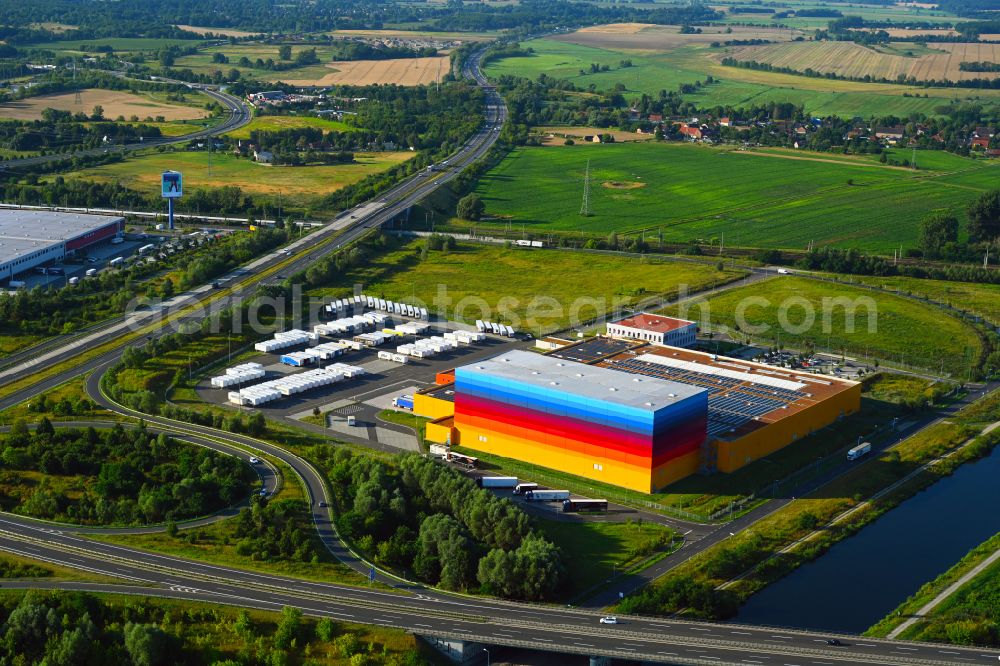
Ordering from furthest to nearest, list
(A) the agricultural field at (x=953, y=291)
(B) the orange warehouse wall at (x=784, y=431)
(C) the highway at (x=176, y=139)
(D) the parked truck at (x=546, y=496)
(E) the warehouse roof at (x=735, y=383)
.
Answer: (C) the highway at (x=176, y=139)
(A) the agricultural field at (x=953, y=291)
(E) the warehouse roof at (x=735, y=383)
(B) the orange warehouse wall at (x=784, y=431)
(D) the parked truck at (x=546, y=496)

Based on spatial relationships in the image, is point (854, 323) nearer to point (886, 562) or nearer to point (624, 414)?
point (624, 414)

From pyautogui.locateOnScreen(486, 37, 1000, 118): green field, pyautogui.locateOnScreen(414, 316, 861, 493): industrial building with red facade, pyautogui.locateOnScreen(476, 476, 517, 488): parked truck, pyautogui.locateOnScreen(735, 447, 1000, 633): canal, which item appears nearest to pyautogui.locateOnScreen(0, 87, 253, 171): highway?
pyautogui.locateOnScreen(486, 37, 1000, 118): green field

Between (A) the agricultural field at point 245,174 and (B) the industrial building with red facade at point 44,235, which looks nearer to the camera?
(B) the industrial building with red facade at point 44,235

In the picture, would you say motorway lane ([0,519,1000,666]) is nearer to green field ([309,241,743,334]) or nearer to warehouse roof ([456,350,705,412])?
warehouse roof ([456,350,705,412])

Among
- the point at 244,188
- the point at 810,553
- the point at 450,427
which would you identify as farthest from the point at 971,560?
the point at 244,188

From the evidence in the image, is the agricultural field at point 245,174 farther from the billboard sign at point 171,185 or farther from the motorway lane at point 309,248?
the motorway lane at point 309,248

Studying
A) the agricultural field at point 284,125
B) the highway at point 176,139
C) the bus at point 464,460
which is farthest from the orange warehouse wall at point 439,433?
the agricultural field at point 284,125
